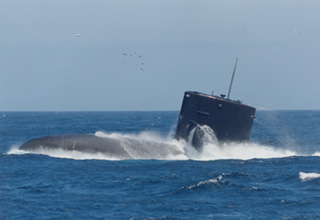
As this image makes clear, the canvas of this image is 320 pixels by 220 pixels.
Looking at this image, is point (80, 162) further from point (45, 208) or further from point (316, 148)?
point (316, 148)

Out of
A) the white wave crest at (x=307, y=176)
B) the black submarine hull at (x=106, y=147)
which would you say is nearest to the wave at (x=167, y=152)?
the black submarine hull at (x=106, y=147)

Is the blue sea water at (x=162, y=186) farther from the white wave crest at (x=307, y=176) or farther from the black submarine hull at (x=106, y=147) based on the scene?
the black submarine hull at (x=106, y=147)

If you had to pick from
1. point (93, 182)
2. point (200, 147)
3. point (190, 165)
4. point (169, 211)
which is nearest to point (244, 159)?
point (200, 147)

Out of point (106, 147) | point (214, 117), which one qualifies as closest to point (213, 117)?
point (214, 117)

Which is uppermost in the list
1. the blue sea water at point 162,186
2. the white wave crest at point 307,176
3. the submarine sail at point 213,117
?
the submarine sail at point 213,117

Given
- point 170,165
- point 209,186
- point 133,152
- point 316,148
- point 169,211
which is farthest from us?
point 316,148

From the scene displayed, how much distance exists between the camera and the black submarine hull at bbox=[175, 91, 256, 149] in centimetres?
3331

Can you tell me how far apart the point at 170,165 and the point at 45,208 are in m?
11.3

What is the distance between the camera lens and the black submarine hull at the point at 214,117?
33312 millimetres

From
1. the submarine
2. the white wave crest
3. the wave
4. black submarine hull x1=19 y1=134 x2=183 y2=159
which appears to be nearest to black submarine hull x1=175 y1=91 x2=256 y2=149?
the submarine

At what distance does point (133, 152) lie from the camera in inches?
1326

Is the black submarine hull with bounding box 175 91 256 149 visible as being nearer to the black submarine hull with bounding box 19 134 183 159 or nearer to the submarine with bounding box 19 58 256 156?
the submarine with bounding box 19 58 256 156

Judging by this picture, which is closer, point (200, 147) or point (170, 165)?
→ point (170, 165)

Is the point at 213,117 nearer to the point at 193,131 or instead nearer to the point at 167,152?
the point at 193,131
